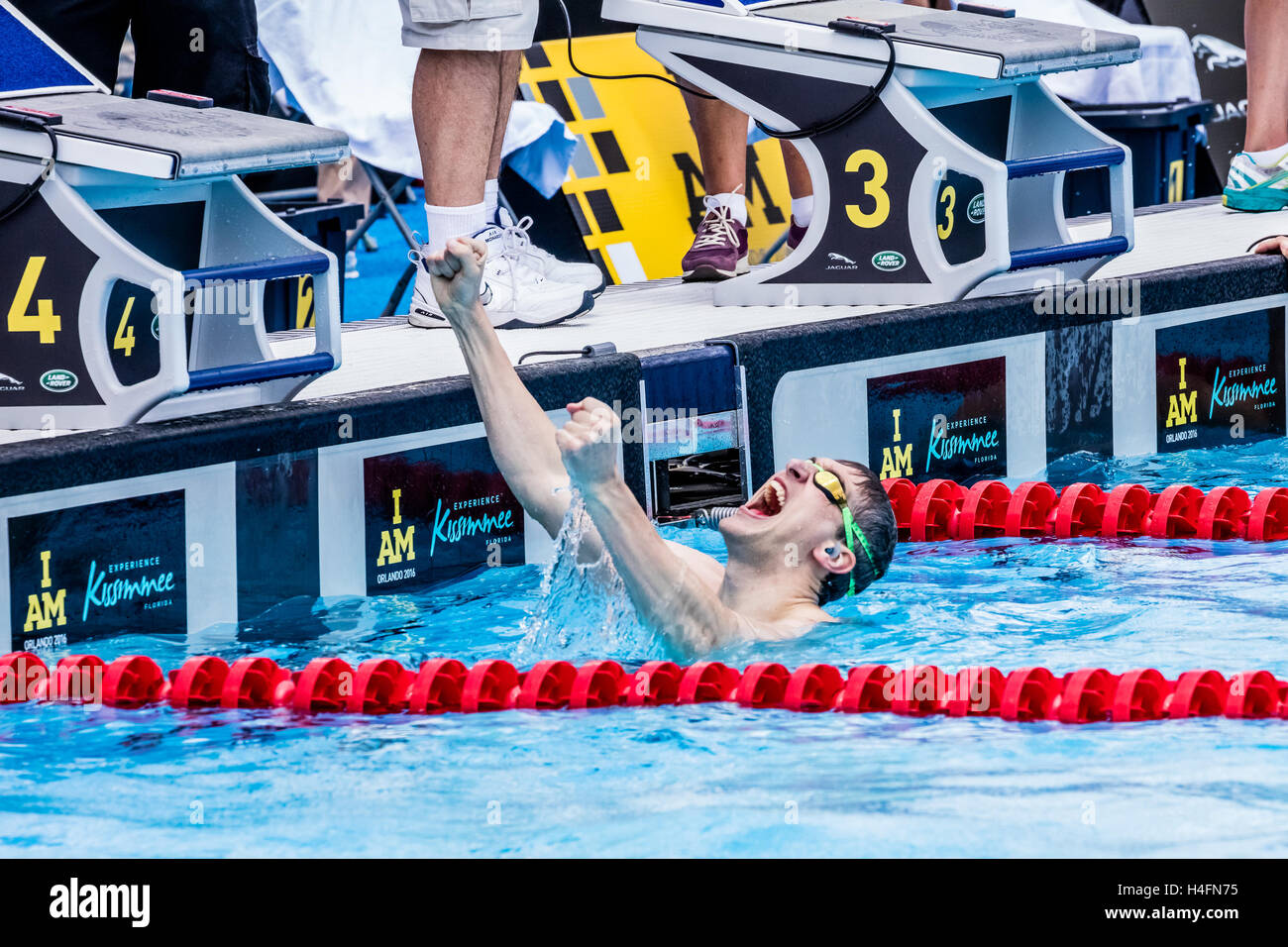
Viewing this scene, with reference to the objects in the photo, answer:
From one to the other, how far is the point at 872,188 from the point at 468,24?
3.84 ft

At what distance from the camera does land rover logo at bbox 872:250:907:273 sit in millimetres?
4949

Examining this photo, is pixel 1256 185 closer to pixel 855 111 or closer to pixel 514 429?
pixel 855 111

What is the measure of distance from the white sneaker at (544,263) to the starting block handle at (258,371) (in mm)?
912

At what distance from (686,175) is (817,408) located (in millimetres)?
2516

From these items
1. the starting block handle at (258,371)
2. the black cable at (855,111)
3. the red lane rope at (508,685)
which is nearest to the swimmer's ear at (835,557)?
the red lane rope at (508,685)

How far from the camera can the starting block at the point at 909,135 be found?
4.78 metres

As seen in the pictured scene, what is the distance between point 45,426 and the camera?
12.1 feet

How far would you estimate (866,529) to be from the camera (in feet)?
11.8

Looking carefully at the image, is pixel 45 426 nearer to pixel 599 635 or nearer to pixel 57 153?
pixel 57 153

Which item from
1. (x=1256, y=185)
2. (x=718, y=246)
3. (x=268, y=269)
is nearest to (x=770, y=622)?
(x=268, y=269)

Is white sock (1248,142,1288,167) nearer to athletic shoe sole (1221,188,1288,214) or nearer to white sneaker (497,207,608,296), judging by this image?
athletic shoe sole (1221,188,1288,214)

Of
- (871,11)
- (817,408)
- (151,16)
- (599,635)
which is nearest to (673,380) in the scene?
(817,408)

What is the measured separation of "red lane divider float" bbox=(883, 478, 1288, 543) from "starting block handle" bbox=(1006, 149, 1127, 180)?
799 millimetres

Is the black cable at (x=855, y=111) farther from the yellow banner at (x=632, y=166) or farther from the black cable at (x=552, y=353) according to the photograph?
the yellow banner at (x=632, y=166)
